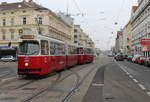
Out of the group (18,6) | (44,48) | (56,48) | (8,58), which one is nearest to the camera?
(44,48)

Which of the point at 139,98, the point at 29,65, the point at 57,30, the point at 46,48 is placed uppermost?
the point at 57,30

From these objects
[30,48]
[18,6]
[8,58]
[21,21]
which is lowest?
[8,58]

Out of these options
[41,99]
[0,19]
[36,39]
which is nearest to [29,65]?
[36,39]

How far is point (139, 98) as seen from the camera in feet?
28.2

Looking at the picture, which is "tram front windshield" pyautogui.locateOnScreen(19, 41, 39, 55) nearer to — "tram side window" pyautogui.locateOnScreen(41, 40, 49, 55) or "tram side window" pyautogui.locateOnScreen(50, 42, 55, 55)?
"tram side window" pyautogui.locateOnScreen(41, 40, 49, 55)

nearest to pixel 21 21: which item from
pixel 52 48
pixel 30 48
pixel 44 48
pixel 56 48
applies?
pixel 56 48

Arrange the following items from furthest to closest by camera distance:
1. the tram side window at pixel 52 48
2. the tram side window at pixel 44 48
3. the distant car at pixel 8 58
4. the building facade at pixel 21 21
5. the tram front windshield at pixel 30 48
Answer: the building facade at pixel 21 21 → the distant car at pixel 8 58 → the tram side window at pixel 52 48 → the tram side window at pixel 44 48 → the tram front windshield at pixel 30 48

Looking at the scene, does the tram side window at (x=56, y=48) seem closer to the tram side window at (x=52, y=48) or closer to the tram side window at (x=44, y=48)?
the tram side window at (x=52, y=48)

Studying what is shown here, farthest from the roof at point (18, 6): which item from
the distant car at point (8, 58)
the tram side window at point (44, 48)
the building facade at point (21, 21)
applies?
the tram side window at point (44, 48)

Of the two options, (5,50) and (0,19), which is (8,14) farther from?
(5,50)

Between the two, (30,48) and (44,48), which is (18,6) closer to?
(44,48)

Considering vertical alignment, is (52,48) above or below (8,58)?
above

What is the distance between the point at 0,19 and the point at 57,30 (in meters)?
15.7

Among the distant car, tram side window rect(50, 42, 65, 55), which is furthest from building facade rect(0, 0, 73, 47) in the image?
tram side window rect(50, 42, 65, 55)
